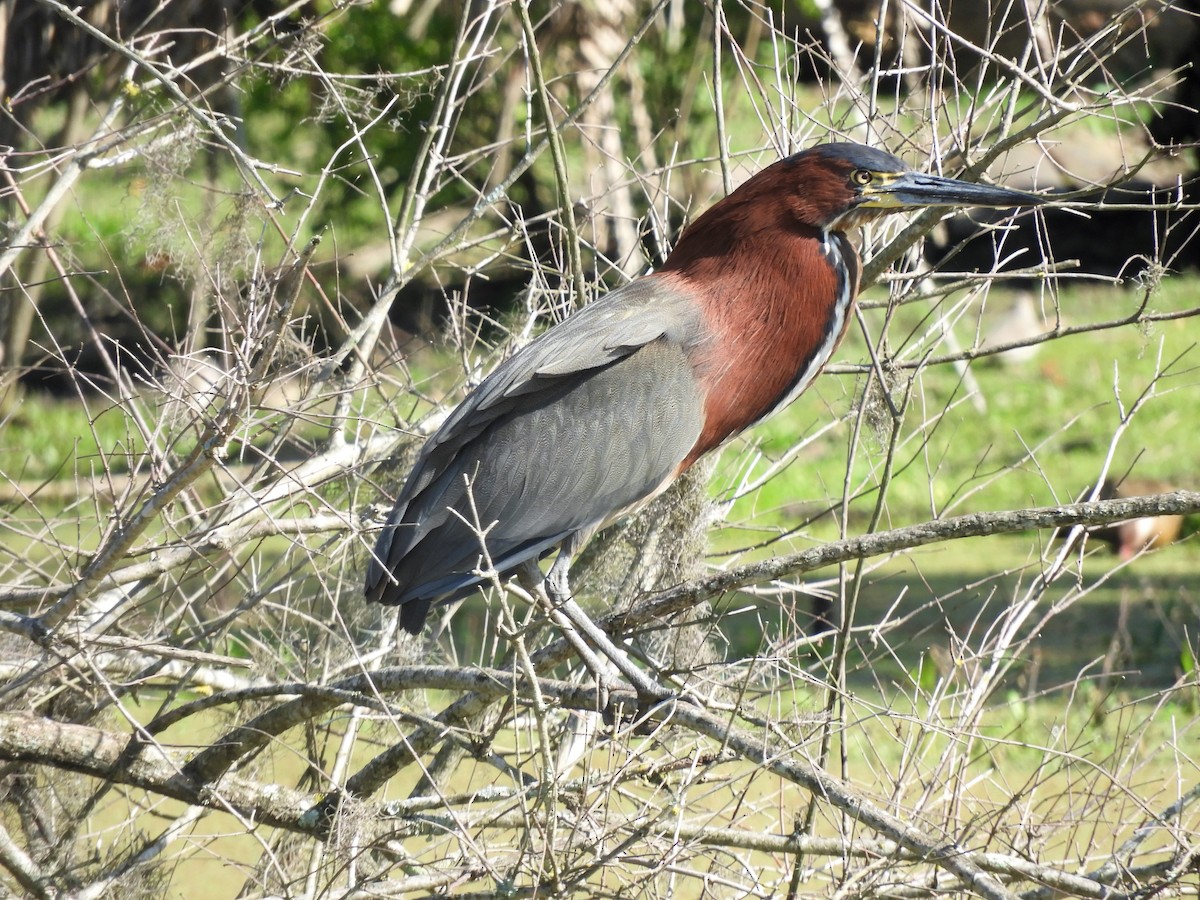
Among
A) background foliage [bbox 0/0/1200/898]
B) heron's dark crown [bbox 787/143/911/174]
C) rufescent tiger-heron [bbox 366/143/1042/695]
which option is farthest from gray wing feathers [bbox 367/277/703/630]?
heron's dark crown [bbox 787/143/911/174]

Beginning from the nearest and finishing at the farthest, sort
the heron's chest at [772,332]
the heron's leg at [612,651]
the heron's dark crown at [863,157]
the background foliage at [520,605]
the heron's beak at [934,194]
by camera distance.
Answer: the background foliage at [520,605] → the heron's leg at [612,651] → the heron's beak at [934,194] → the heron's dark crown at [863,157] → the heron's chest at [772,332]

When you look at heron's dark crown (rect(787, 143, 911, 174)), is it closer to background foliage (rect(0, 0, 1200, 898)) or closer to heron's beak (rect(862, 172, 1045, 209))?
heron's beak (rect(862, 172, 1045, 209))

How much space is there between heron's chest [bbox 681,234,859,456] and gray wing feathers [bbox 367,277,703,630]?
76 millimetres

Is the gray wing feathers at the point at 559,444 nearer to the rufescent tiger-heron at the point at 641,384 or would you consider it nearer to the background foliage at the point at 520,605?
the rufescent tiger-heron at the point at 641,384

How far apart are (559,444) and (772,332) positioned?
624mm

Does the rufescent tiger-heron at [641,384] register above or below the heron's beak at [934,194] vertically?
below

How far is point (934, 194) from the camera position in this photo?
3.36 metres

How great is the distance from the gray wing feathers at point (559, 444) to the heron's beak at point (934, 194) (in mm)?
561

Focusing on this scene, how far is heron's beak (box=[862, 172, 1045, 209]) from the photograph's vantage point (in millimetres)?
3234

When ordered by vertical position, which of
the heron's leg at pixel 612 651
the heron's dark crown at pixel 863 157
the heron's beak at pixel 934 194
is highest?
the heron's dark crown at pixel 863 157

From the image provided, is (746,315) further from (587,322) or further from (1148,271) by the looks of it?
(1148,271)

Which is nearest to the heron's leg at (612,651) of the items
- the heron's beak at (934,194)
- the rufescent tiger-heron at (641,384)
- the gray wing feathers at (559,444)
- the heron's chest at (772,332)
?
the rufescent tiger-heron at (641,384)

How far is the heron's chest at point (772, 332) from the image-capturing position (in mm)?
3596

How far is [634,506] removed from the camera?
11.8 feet
